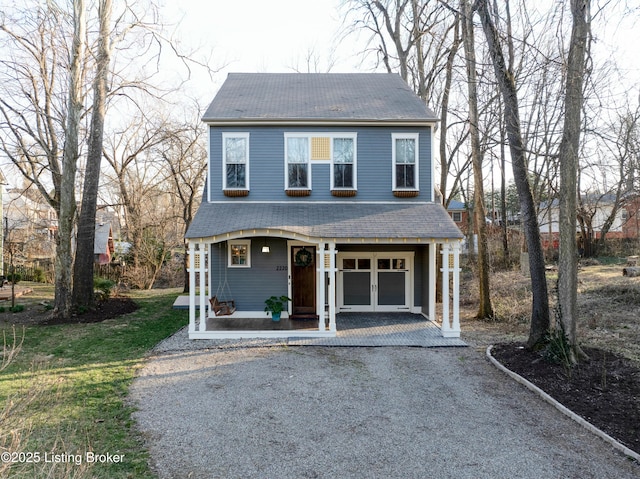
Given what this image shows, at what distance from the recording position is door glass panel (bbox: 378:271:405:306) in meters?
11.3

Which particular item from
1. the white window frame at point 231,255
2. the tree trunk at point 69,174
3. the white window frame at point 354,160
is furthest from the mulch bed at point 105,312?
the white window frame at point 354,160

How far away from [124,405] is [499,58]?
8699 mm

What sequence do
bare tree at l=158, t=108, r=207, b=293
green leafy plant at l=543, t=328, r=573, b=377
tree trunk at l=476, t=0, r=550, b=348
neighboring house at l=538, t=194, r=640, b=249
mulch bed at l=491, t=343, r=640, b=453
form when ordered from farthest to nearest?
neighboring house at l=538, t=194, r=640, b=249
bare tree at l=158, t=108, r=207, b=293
tree trunk at l=476, t=0, r=550, b=348
green leafy plant at l=543, t=328, r=573, b=377
mulch bed at l=491, t=343, r=640, b=453

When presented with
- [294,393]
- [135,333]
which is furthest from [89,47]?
[294,393]

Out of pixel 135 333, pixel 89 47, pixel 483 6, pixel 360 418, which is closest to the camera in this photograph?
pixel 360 418

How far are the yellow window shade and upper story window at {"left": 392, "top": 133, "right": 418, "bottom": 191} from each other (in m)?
1.83

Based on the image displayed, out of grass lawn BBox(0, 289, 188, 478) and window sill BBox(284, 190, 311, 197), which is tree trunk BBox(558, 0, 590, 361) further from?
grass lawn BBox(0, 289, 188, 478)

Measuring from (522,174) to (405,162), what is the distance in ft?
11.8

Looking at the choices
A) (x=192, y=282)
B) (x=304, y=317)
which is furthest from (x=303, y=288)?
(x=192, y=282)

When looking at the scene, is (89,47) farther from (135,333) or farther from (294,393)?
(294,393)

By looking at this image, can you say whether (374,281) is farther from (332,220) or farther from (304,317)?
(332,220)

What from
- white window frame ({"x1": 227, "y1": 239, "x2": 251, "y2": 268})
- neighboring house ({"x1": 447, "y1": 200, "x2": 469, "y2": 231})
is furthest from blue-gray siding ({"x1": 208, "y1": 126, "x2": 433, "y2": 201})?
neighboring house ({"x1": 447, "y1": 200, "x2": 469, "y2": 231})

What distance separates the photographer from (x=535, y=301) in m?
7.62

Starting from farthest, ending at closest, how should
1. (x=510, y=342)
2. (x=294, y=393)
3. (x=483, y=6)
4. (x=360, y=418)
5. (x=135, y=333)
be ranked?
(x=135, y=333) < (x=510, y=342) < (x=483, y=6) < (x=294, y=393) < (x=360, y=418)
